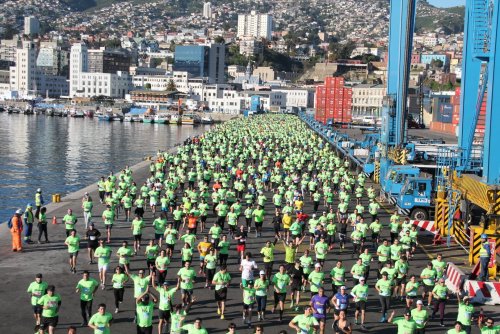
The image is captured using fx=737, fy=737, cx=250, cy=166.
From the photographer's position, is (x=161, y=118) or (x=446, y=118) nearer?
(x=446, y=118)

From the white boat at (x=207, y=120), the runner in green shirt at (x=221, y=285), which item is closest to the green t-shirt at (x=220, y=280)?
the runner in green shirt at (x=221, y=285)

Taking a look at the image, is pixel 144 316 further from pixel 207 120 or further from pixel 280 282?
pixel 207 120

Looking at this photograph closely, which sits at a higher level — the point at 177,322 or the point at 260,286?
the point at 260,286

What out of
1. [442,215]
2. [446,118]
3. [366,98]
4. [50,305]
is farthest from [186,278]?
[366,98]

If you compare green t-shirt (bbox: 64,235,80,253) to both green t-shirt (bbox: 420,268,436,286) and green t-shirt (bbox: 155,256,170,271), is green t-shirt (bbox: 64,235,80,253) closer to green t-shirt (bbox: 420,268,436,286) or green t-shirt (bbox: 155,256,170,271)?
green t-shirt (bbox: 155,256,170,271)

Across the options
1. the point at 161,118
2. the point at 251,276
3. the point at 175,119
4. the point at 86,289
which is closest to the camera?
the point at 86,289
